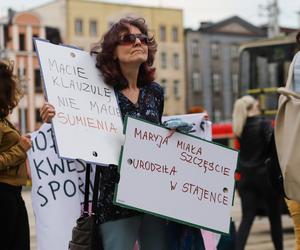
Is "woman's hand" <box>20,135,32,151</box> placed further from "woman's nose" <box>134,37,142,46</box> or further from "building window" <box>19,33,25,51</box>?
"building window" <box>19,33,25,51</box>

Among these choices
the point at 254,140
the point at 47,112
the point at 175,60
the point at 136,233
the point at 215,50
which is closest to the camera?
the point at 47,112

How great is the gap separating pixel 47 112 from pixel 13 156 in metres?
0.88

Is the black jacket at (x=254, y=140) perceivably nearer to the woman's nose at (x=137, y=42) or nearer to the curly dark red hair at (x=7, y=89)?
the curly dark red hair at (x=7, y=89)

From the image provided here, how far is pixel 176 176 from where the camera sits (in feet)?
12.2

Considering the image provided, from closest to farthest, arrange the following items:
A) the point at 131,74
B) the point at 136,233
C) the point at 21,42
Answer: the point at 136,233 → the point at 131,74 → the point at 21,42

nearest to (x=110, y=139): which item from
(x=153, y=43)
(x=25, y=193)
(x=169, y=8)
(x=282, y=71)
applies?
(x=153, y=43)

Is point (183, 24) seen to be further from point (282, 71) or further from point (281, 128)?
point (281, 128)

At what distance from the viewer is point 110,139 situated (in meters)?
3.65

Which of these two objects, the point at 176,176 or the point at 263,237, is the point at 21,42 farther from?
the point at 176,176

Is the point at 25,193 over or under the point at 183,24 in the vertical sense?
under

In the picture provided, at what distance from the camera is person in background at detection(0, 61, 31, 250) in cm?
429

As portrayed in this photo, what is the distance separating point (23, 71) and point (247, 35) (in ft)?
79.9

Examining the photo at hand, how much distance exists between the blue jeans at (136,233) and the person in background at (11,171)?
33.3 inches

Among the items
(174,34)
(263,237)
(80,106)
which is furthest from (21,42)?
(80,106)
